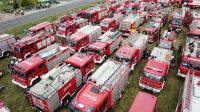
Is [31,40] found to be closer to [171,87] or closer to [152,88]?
[152,88]

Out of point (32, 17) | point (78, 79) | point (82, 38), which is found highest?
point (32, 17)

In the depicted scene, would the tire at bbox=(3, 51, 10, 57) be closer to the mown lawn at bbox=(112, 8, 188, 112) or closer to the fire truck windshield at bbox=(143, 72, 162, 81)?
the mown lawn at bbox=(112, 8, 188, 112)

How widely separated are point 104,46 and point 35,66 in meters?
10.6

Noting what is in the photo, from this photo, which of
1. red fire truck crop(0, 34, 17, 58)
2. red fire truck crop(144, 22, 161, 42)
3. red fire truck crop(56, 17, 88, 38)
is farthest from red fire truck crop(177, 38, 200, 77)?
red fire truck crop(0, 34, 17, 58)

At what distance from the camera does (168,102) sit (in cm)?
2212

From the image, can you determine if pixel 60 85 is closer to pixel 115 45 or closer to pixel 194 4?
pixel 115 45

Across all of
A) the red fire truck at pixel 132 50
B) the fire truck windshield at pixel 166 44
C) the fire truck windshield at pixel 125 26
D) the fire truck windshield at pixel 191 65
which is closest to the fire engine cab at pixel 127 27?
the fire truck windshield at pixel 125 26

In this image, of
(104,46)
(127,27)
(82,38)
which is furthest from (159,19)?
(82,38)

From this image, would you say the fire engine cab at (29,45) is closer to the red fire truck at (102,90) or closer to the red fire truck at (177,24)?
the red fire truck at (102,90)

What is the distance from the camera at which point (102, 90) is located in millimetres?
19016

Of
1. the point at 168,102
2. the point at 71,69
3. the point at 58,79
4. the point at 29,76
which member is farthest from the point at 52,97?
the point at 168,102

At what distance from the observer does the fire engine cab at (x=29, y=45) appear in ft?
99.2

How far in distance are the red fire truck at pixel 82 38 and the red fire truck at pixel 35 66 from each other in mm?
2631

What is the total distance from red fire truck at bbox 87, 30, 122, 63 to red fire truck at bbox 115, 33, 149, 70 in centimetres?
280
